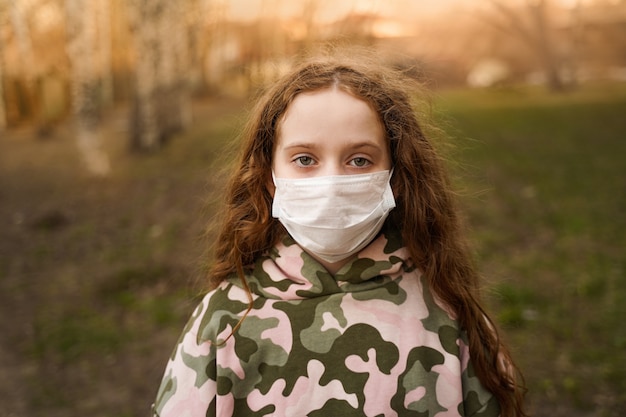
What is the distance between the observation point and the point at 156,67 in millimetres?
8602

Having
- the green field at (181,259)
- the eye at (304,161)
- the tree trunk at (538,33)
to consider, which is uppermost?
the eye at (304,161)

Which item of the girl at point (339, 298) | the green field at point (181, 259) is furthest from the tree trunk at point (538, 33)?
the girl at point (339, 298)

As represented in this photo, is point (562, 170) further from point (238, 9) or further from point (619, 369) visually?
point (238, 9)

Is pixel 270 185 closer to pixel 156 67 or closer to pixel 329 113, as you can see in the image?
pixel 329 113

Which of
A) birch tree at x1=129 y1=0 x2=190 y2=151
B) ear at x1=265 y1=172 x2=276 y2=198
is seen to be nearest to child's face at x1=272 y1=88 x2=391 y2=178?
ear at x1=265 y1=172 x2=276 y2=198

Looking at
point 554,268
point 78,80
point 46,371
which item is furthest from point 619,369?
point 78,80

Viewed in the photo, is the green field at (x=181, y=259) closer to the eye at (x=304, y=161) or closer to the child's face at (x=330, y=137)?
the child's face at (x=330, y=137)

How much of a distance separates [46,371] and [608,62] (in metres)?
14.6

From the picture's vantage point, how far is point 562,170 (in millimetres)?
7684

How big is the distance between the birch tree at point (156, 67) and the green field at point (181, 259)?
13.8 inches

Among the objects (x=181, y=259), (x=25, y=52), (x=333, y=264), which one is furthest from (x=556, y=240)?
(x=25, y=52)

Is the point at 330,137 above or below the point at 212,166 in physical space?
above

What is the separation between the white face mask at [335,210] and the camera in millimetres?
1782

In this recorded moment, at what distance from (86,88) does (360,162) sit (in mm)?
7095
